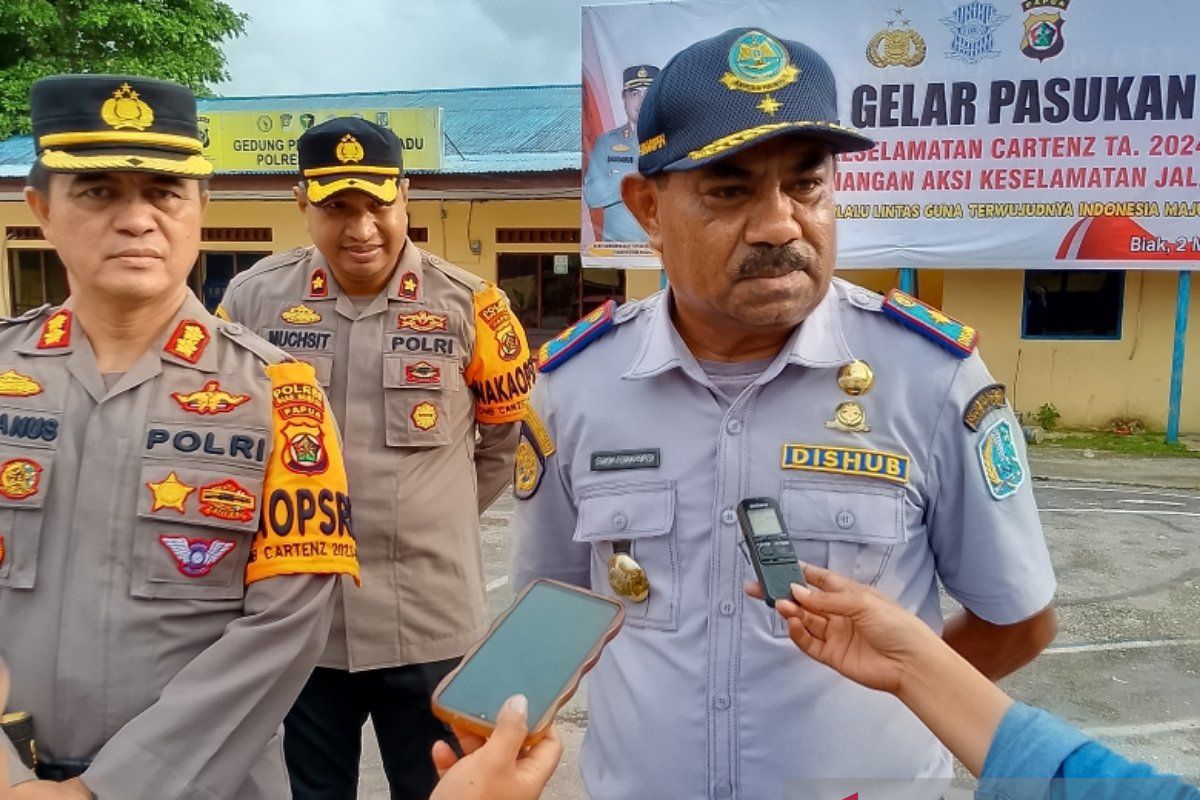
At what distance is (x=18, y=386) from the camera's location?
5.87ft

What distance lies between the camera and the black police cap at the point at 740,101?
1.44 meters

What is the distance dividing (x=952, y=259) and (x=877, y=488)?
9.22 metres

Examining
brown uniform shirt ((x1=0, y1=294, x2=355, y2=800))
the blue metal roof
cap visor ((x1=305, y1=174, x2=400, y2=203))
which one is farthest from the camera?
the blue metal roof

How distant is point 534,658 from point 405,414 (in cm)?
148

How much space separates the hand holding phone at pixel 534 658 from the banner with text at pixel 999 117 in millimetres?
9166

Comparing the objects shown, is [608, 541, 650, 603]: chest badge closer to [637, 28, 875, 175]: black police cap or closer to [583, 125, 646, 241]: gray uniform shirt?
[637, 28, 875, 175]: black police cap

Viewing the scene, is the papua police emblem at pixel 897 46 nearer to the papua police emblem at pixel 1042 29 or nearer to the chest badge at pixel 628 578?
the papua police emblem at pixel 1042 29

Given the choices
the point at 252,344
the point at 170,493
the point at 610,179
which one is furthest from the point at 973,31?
the point at 170,493

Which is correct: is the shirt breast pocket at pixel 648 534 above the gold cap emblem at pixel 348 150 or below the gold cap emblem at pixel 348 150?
below

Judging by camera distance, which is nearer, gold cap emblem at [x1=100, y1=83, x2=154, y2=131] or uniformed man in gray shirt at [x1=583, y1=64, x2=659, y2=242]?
gold cap emblem at [x1=100, y1=83, x2=154, y2=131]

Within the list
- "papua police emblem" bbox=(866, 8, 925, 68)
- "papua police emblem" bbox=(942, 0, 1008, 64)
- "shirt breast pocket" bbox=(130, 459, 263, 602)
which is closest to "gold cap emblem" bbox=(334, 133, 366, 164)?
"shirt breast pocket" bbox=(130, 459, 263, 602)

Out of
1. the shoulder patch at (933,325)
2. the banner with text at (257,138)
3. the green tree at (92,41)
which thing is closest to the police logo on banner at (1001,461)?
the shoulder patch at (933,325)

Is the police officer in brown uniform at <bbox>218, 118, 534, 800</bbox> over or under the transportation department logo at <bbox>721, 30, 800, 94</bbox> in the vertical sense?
under

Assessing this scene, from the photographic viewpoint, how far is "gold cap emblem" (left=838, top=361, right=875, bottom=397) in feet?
5.16
